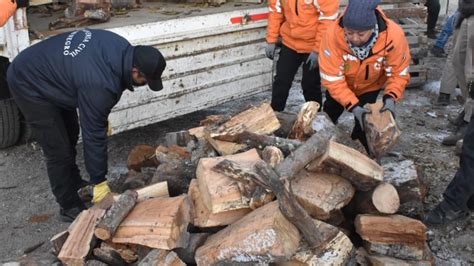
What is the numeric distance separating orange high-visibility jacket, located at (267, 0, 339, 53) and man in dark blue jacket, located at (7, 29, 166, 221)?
6.35 feet

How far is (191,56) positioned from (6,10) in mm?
1708

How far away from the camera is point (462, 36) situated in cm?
549

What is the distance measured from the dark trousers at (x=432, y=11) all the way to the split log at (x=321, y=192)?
7297 millimetres

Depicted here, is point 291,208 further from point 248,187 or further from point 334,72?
point 334,72

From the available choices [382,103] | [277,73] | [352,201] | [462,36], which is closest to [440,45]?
[462,36]

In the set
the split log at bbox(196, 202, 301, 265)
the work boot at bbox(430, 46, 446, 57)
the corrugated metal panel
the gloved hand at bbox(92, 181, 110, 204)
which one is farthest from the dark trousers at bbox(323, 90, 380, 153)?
the work boot at bbox(430, 46, 446, 57)

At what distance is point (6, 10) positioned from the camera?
12.5ft

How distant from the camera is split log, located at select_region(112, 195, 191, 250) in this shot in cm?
275

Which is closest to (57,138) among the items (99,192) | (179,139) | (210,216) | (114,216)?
(99,192)

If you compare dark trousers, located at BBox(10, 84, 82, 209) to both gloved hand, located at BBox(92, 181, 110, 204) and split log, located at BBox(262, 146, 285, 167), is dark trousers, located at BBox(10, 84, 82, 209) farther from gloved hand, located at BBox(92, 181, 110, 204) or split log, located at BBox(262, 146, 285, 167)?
split log, located at BBox(262, 146, 285, 167)

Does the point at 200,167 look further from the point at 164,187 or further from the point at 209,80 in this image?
the point at 209,80

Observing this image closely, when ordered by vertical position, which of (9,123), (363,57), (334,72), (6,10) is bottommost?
(9,123)

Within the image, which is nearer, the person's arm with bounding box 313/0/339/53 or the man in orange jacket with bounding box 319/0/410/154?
the man in orange jacket with bounding box 319/0/410/154

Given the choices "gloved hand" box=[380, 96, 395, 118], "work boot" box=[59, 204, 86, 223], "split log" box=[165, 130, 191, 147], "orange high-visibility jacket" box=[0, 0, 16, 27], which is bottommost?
"work boot" box=[59, 204, 86, 223]
